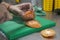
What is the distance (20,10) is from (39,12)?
24 cm

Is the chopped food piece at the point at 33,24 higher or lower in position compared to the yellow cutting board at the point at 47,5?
lower

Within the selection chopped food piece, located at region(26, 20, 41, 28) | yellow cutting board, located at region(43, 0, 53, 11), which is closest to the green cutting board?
chopped food piece, located at region(26, 20, 41, 28)

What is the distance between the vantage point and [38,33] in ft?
2.11

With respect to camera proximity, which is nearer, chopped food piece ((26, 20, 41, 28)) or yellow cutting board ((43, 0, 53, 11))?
chopped food piece ((26, 20, 41, 28))

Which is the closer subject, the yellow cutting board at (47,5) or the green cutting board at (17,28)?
the green cutting board at (17,28)

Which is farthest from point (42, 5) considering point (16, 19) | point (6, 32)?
point (6, 32)

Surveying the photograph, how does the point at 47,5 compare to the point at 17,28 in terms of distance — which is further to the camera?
the point at 47,5

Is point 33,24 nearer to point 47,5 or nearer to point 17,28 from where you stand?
point 17,28

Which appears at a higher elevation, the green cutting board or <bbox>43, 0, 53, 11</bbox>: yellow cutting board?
<bbox>43, 0, 53, 11</bbox>: yellow cutting board

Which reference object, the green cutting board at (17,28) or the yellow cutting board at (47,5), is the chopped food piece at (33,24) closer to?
the green cutting board at (17,28)

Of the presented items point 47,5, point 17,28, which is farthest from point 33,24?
point 47,5

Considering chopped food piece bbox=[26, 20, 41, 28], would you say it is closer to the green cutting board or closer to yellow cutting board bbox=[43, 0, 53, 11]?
the green cutting board

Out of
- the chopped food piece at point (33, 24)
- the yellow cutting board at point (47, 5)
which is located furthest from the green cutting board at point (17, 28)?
the yellow cutting board at point (47, 5)

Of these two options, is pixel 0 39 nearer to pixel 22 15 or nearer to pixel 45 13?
pixel 22 15
